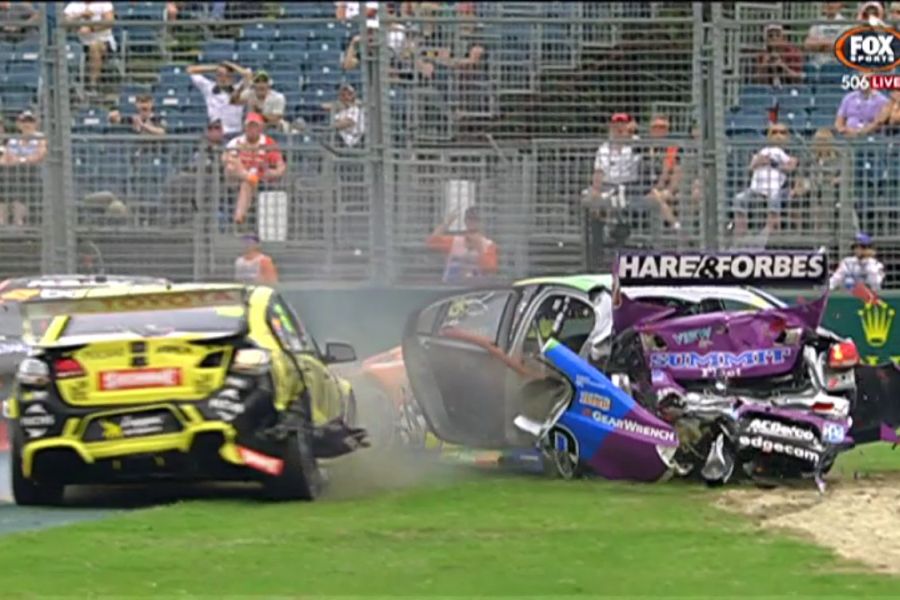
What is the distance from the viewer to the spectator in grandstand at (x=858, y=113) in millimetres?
20453

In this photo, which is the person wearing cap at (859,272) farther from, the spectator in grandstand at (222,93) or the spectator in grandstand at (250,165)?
the spectator in grandstand at (222,93)

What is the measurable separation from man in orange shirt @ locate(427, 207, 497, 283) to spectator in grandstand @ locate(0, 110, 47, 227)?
4226 millimetres

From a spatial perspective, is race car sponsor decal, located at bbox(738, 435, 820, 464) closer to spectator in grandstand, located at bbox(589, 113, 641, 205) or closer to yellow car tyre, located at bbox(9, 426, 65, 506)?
yellow car tyre, located at bbox(9, 426, 65, 506)

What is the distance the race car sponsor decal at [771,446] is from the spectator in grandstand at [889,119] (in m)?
7.60

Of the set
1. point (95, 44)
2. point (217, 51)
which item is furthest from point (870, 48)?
point (95, 44)

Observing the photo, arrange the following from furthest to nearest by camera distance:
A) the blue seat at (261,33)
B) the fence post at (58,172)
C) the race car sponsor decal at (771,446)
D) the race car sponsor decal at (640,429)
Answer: the blue seat at (261,33)
the fence post at (58,172)
the race car sponsor decal at (640,429)
the race car sponsor decal at (771,446)

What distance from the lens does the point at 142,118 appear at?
21609 millimetres

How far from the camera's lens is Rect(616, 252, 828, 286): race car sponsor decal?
14.3 m

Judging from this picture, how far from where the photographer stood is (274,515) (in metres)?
12.3

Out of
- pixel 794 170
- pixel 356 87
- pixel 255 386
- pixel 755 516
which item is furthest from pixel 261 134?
pixel 755 516

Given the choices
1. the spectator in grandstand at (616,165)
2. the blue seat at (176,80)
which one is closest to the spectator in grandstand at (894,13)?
the spectator in grandstand at (616,165)

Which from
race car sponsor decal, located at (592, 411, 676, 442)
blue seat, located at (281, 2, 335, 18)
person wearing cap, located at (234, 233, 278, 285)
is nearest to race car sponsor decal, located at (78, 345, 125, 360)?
race car sponsor decal, located at (592, 411, 676, 442)

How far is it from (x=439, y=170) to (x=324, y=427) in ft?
24.8

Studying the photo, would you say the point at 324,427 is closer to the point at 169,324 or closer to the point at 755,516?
the point at 169,324
